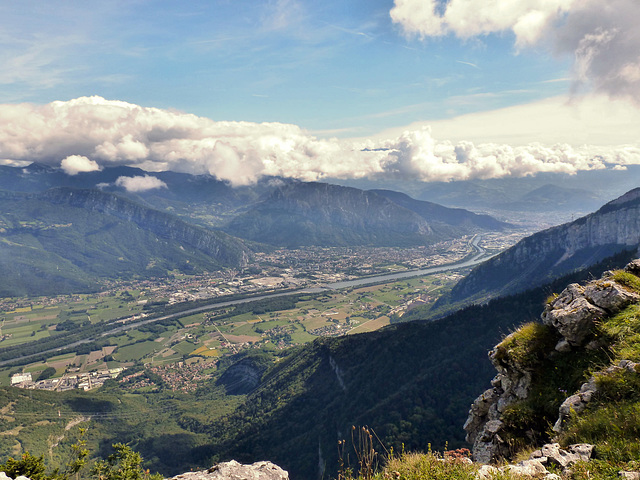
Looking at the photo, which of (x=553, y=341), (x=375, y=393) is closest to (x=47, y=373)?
(x=375, y=393)

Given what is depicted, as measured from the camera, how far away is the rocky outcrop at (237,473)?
12.0 meters

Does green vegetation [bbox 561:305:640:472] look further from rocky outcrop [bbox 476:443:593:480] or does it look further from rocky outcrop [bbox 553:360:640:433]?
rocky outcrop [bbox 476:443:593:480]

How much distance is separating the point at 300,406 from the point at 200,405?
56590 mm

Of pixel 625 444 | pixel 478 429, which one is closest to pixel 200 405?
pixel 478 429

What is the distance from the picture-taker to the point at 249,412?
4284 inches

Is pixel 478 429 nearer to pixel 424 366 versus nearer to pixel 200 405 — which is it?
pixel 424 366

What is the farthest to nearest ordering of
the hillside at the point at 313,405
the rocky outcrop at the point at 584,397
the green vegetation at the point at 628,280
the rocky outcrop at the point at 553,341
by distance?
the hillside at the point at 313,405, the green vegetation at the point at 628,280, the rocky outcrop at the point at 553,341, the rocky outcrop at the point at 584,397

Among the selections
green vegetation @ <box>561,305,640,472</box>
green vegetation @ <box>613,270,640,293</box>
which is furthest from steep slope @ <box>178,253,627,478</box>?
green vegetation @ <box>561,305,640,472</box>

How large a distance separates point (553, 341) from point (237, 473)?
14.0 meters

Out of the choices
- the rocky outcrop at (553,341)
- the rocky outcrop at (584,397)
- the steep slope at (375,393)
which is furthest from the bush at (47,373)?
the rocky outcrop at (584,397)

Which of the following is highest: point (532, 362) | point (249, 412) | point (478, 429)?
point (532, 362)

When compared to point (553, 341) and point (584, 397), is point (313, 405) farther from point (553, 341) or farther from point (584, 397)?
point (584, 397)

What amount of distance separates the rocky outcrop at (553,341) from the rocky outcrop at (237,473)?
25.4 feet

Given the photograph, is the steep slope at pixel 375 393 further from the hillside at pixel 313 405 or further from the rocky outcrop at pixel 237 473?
the rocky outcrop at pixel 237 473
